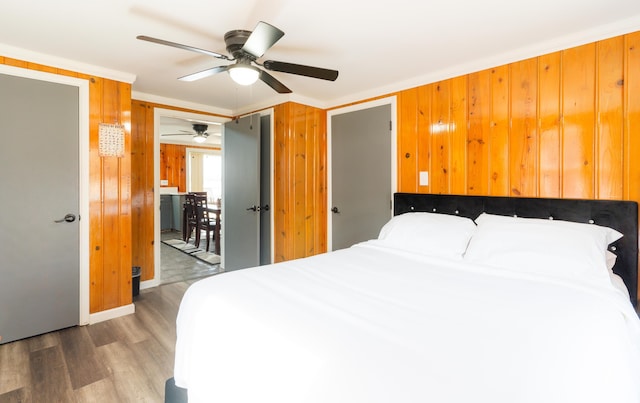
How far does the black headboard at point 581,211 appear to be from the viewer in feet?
6.10

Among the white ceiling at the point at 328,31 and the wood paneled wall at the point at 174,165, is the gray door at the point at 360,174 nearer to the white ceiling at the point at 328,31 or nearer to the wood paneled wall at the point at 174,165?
the white ceiling at the point at 328,31

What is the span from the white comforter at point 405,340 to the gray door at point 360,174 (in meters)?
1.68

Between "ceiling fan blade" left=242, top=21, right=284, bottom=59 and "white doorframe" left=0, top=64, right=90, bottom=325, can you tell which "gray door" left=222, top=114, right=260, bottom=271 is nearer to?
"white doorframe" left=0, top=64, right=90, bottom=325

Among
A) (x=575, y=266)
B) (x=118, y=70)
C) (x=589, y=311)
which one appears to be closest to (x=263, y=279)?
(x=589, y=311)

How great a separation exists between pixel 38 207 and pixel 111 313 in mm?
1092

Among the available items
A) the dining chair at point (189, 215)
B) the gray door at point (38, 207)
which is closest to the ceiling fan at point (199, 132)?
the dining chair at point (189, 215)

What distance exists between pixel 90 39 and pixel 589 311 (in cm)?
326

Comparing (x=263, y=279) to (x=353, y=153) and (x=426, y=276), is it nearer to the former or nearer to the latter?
(x=426, y=276)

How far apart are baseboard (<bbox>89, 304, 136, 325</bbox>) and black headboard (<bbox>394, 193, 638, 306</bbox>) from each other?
9.91ft

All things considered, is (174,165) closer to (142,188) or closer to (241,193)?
(142,188)

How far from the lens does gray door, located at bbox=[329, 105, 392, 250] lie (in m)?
3.17

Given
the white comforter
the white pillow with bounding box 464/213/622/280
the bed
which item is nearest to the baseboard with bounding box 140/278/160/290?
the bed

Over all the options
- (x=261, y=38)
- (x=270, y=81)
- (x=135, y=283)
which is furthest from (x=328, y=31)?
(x=135, y=283)

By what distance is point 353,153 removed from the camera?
11.3 ft
